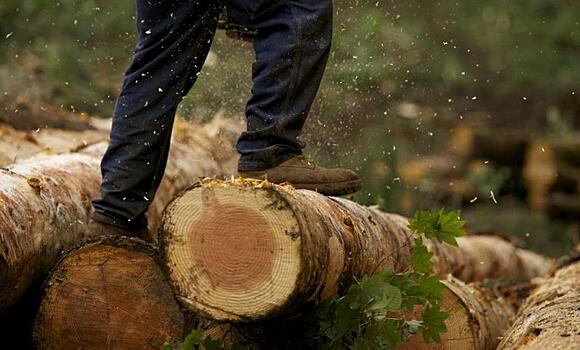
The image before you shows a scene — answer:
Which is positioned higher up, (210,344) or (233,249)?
(233,249)

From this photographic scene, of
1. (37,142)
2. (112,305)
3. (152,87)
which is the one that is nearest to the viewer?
(112,305)

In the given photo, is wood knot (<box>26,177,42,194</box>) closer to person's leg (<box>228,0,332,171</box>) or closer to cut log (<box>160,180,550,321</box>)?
person's leg (<box>228,0,332,171</box>)

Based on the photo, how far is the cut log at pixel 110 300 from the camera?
304 cm

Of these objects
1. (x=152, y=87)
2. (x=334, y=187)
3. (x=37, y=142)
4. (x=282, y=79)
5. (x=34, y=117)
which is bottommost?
(x=34, y=117)

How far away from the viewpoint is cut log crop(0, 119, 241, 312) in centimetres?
306

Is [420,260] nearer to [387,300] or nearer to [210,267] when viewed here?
[387,300]

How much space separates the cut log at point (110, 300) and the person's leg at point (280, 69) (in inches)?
20.3

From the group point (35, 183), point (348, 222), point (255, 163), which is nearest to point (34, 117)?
point (35, 183)

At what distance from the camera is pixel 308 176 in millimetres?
3314

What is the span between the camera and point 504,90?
12984mm

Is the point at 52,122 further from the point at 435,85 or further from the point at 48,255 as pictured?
the point at 435,85

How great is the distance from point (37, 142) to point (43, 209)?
187 centimetres

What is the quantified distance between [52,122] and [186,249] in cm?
369

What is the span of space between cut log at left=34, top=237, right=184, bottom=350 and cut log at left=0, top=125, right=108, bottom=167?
1485 mm
